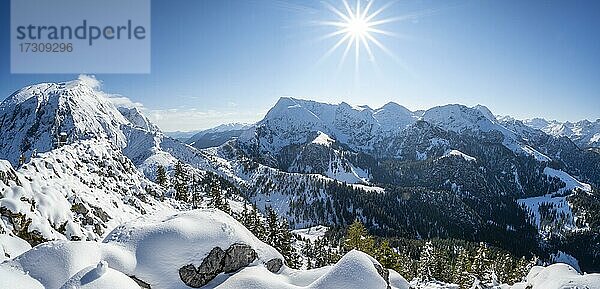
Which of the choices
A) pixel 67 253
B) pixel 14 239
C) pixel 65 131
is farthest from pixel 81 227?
pixel 65 131

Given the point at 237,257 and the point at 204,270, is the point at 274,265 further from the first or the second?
the point at 204,270

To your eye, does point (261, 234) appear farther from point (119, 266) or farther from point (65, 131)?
point (65, 131)

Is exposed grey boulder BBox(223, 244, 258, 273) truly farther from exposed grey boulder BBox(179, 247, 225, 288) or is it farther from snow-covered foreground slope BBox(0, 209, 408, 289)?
exposed grey boulder BBox(179, 247, 225, 288)

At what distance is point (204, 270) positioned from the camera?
27547 mm

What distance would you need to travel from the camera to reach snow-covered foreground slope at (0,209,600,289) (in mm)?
21109

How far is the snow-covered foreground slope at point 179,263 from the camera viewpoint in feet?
69.3

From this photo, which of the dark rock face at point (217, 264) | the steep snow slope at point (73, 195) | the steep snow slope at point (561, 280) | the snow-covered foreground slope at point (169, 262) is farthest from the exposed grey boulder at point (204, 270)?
the steep snow slope at point (561, 280)

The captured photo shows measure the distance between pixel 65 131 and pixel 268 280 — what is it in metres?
202

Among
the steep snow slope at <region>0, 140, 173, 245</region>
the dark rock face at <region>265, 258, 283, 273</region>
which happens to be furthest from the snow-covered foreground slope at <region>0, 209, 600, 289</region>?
the steep snow slope at <region>0, 140, 173, 245</region>

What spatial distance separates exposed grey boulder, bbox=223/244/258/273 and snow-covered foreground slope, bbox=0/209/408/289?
0.29 feet

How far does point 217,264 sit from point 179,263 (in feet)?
10.4

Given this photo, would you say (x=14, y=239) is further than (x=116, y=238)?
No

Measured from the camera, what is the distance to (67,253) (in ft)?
75.7

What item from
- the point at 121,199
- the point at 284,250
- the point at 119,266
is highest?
the point at 119,266
